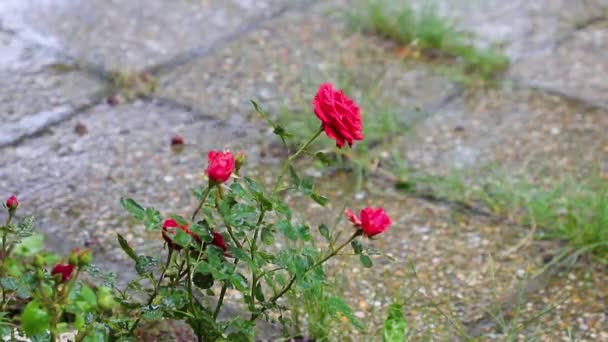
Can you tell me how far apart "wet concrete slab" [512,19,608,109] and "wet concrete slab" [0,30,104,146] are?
3.83 ft

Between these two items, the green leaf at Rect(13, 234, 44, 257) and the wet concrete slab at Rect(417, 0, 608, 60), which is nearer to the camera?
the green leaf at Rect(13, 234, 44, 257)

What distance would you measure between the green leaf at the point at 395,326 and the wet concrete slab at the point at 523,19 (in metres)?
1.45

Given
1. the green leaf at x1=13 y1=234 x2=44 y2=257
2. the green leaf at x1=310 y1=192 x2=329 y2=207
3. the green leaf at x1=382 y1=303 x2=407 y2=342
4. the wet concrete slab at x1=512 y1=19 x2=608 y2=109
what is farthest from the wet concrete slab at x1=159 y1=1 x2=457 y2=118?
the green leaf at x1=310 y1=192 x2=329 y2=207

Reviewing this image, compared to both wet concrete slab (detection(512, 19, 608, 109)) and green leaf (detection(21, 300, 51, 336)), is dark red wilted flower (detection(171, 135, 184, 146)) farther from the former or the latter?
green leaf (detection(21, 300, 51, 336))

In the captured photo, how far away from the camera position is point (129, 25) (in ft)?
10.3

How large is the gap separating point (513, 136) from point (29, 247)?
1.24 meters

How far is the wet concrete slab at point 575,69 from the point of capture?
2.93 meters

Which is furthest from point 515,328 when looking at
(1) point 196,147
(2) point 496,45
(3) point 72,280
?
(2) point 496,45

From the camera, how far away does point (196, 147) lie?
8.41 feet

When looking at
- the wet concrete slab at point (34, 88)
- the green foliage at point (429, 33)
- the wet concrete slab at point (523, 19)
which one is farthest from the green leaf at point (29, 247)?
the wet concrete slab at point (523, 19)

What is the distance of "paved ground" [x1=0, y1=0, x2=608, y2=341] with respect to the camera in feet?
7.02

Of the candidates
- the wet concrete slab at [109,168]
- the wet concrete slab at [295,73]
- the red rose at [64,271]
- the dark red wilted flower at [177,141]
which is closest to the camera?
the red rose at [64,271]

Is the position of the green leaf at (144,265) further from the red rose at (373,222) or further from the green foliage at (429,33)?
the green foliage at (429,33)

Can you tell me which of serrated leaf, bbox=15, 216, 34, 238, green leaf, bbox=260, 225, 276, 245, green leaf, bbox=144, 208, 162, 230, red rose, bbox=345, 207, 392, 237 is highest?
serrated leaf, bbox=15, 216, 34, 238
